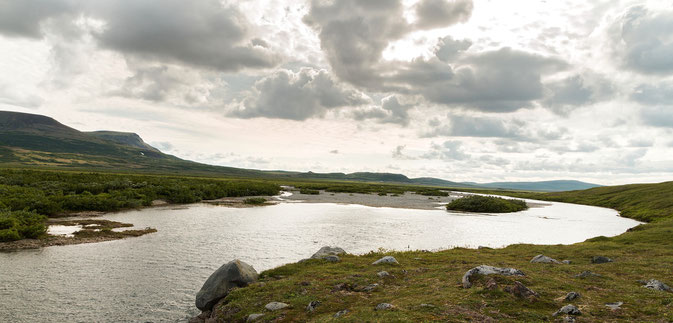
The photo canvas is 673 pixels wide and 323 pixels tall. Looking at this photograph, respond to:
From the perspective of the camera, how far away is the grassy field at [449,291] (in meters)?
13.1

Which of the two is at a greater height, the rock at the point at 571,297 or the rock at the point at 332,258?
the rock at the point at 571,297

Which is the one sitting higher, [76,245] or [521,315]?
[521,315]

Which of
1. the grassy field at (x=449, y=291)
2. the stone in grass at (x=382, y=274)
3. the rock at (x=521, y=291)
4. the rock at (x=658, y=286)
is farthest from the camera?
the stone in grass at (x=382, y=274)

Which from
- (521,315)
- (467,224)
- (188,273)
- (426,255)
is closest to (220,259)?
(188,273)

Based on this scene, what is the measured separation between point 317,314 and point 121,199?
61.1 meters

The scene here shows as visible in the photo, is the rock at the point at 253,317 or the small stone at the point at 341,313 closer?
the small stone at the point at 341,313

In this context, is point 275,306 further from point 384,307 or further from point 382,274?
point 382,274

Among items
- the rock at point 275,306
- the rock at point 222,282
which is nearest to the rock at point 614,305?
the rock at point 275,306

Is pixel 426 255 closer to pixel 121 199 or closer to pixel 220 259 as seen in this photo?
pixel 220 259

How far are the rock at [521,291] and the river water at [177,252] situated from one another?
16174mm

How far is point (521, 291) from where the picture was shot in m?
14.7

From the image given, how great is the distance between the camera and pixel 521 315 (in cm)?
1278

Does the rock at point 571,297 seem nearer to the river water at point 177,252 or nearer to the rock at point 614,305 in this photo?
the rock at point 614,305

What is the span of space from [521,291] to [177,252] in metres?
28.1
